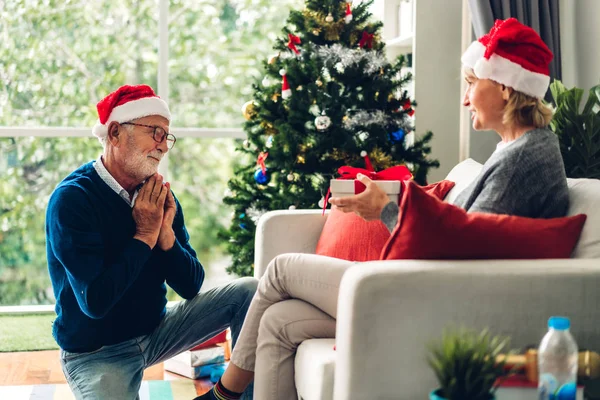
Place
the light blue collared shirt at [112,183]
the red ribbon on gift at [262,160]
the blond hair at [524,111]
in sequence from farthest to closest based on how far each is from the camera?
the red ribbon on gift at [262,160] < the light blue collared shirt at [112,183] < the blond hair at [524,111]

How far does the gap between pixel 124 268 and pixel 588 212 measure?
1219mm

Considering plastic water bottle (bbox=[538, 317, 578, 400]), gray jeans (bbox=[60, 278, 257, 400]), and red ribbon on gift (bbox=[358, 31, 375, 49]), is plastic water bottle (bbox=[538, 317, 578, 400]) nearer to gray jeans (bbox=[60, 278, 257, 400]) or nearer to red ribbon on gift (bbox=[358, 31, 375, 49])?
gray jeans (bbox=[60, 278, 257, 400])

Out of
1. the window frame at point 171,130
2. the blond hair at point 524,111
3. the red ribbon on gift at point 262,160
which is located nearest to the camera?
the blond hair at point 524,111

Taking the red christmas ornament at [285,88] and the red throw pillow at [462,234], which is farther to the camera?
the red christmas ornament at [285,88]

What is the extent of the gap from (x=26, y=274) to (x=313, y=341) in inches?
122

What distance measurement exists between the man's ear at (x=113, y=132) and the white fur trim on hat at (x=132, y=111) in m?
0.01

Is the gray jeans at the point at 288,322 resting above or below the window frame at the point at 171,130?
below

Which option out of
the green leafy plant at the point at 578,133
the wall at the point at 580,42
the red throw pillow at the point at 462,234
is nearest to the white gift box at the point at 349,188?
the red throw pillow at the point at 462,234

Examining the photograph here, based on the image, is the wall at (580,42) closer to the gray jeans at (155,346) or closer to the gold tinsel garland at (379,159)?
the gold tinsel garland at (379,159)

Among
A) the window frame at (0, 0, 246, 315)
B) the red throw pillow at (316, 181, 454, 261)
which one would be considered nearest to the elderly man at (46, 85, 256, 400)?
the red throw pillow at (316, 181, 454, 261)

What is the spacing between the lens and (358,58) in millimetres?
3455

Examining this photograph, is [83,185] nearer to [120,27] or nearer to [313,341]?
[313,341]

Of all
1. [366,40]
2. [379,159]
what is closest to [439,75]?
[366,40]

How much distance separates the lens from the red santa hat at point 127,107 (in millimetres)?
2428
